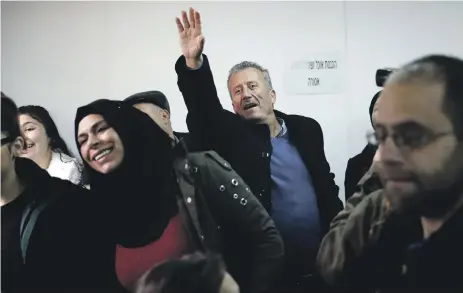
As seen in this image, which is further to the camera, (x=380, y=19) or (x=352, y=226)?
(x=380, y=19)

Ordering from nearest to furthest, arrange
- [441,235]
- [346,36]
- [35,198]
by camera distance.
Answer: [441,235] < [35,198] < [346,36]

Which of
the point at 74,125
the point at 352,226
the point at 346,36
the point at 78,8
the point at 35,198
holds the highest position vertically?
the point at 78,8

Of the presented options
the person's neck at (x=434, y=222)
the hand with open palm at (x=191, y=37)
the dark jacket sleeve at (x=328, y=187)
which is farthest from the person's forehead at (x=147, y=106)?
the person's neck at (x=434, y=222)

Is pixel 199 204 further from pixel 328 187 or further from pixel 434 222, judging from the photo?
pixel 434 222

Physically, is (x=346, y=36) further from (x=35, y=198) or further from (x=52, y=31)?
(x=35, y=198)

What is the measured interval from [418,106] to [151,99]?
0.54 metres

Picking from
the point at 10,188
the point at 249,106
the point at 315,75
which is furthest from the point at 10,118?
the point at 315,75

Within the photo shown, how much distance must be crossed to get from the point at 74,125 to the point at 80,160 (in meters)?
0.07

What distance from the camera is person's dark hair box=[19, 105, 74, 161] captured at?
3.55 ft

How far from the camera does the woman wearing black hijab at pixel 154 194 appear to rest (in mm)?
1062

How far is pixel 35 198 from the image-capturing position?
1.09 m

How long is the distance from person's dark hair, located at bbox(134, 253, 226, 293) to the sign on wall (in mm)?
412

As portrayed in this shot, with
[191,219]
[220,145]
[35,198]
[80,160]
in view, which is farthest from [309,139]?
[35,198]

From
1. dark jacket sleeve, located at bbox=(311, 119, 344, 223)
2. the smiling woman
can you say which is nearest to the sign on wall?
dark jacket sleeve, located at bbox=(311, 119, 344, 223)
